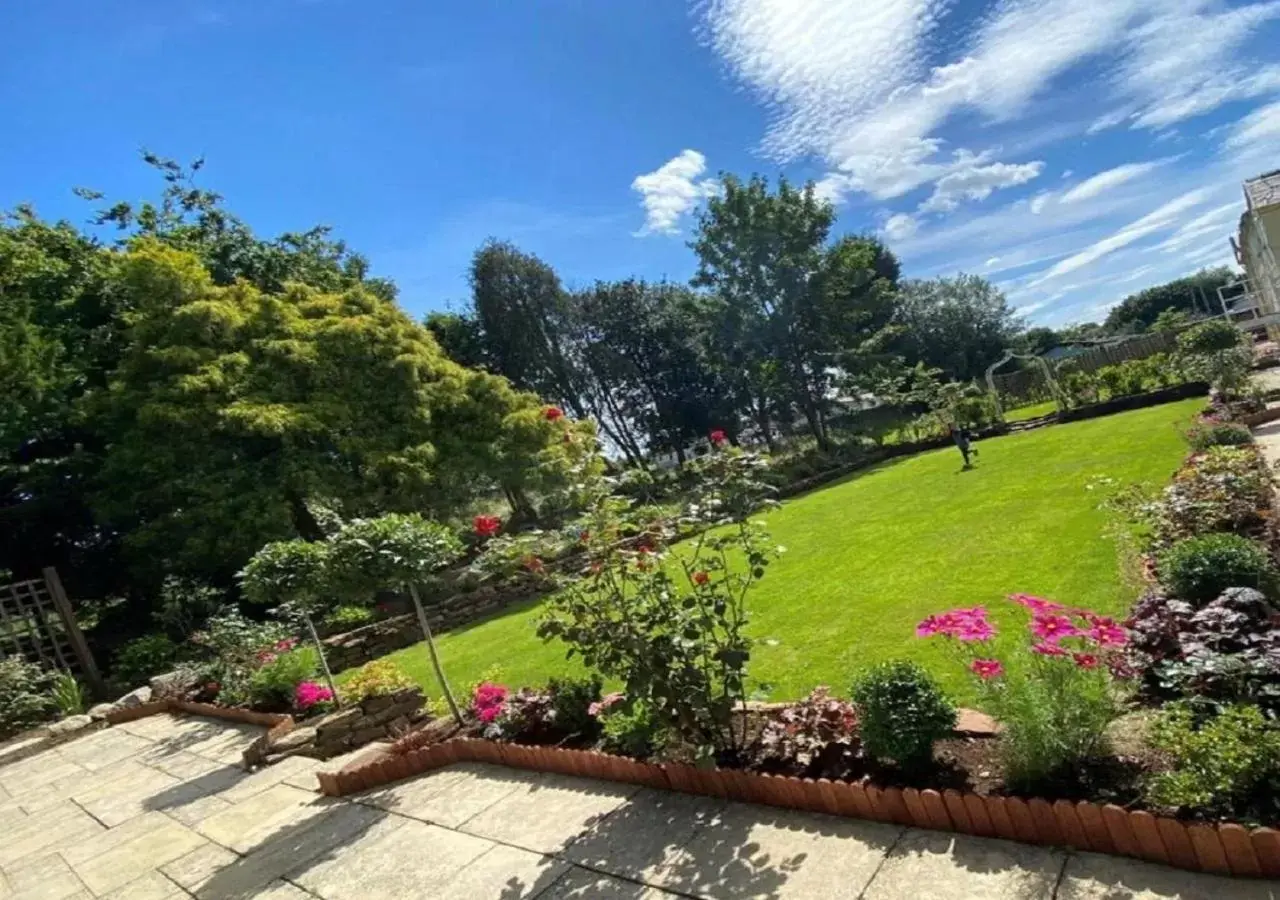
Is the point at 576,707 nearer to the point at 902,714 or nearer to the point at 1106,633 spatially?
the point at 902,714

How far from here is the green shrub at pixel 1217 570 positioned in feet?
11.8

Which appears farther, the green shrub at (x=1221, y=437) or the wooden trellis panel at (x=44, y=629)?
the wooden trellis panel at (x=44, y=629)

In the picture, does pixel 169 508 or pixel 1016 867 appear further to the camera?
pixel 169 508

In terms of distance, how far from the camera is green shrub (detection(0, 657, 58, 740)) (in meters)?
9.72

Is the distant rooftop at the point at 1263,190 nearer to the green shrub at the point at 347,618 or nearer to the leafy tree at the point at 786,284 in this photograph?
the leafy tree at the point at 786,284

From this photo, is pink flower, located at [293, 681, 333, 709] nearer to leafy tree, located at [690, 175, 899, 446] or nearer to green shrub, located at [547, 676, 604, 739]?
green shrub, located at [547, 676, 604, 739]

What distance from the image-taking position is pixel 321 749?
5930mm

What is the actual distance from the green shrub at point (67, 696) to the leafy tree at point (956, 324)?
3631cm

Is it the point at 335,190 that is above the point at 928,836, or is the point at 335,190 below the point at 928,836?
above

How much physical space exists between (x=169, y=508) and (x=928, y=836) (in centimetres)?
1449

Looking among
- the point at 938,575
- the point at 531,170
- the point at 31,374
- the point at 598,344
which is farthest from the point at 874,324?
the point at 31,374

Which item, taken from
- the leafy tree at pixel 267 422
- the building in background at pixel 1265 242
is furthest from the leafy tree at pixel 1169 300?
the leafy tree at pixel 267 422

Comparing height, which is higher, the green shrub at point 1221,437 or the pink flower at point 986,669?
the pink flower at point 986,669

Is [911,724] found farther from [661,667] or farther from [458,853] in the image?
[458,853]
